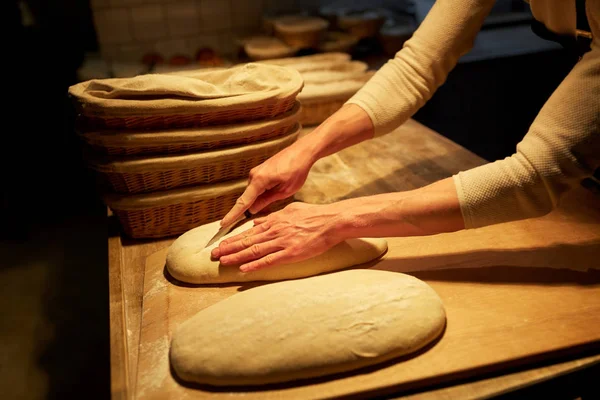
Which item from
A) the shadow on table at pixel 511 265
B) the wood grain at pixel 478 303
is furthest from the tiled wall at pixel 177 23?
the shadow on table at pixel 511 265

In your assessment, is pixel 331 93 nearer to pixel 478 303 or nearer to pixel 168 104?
pixel 168 104

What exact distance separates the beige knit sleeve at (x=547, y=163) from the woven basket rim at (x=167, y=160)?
1.94 feet

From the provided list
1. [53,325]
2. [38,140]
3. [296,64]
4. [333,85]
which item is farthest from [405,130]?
[38,140]

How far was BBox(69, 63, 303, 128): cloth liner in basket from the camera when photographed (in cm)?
122

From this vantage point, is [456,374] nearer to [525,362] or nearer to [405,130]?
[525,362]

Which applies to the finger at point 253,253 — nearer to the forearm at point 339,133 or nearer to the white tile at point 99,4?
the forearm at point 339,133

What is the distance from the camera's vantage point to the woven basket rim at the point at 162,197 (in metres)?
1.32

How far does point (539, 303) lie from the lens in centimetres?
110

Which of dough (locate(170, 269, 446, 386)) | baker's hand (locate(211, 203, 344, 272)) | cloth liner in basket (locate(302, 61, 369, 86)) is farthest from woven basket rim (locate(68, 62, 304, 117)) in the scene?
cloth liner in basket (locate(302, 61, 369, 86))

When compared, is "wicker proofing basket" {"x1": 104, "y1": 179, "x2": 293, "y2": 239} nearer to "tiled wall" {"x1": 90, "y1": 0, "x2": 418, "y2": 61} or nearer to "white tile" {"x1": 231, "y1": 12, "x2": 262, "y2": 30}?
"tiled wall" {"x1": 90, "y1": 0, "x2": 418, "y2": 61}

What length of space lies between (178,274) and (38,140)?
2.46 meters

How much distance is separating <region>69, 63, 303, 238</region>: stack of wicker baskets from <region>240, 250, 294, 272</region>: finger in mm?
319

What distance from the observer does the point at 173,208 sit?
1.38m

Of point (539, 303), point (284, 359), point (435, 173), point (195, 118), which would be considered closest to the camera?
point (284, 359)
